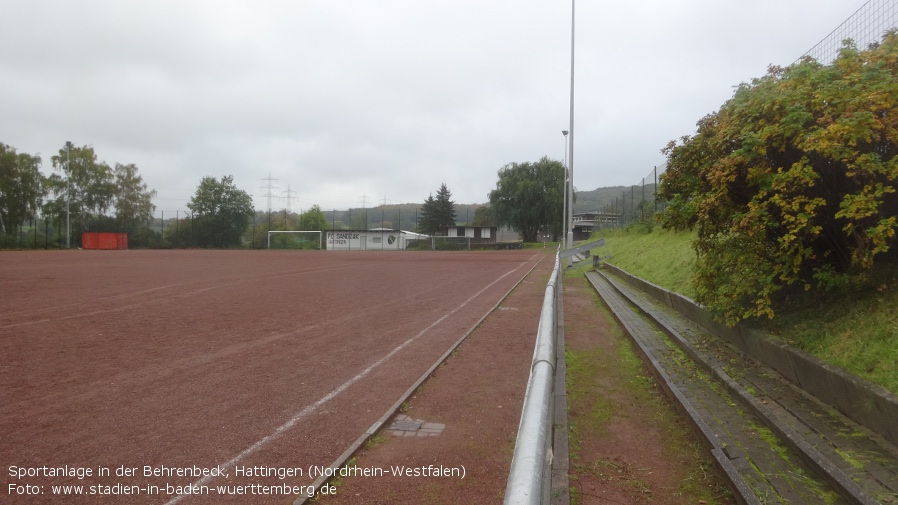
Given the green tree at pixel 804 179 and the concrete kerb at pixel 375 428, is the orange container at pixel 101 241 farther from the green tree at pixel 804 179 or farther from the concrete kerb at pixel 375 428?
the green tree at pixel 804 179

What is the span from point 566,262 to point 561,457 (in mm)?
23559

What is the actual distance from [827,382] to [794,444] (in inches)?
33.2

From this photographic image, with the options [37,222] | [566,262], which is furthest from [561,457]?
[37,222]

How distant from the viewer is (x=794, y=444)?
4.14 m

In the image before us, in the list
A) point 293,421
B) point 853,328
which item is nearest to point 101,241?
point 293,421

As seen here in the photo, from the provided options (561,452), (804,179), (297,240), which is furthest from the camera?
(297,240)

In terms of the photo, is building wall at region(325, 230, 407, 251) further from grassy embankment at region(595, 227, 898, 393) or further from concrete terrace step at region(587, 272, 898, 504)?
concrete terrace step at region(587, 272, 898, 504)

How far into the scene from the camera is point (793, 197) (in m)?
5.71

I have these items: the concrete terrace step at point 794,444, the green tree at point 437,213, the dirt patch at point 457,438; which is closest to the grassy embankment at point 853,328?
the concrete terrace step at point 794,444

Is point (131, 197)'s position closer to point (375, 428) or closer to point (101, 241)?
point (101, 241)

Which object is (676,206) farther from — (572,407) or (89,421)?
(89,421)

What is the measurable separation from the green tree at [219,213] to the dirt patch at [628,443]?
2721 inches

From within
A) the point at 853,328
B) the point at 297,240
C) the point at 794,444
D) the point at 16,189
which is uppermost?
the point at 16,189

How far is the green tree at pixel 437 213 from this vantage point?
9875cm
